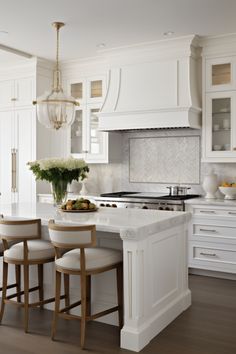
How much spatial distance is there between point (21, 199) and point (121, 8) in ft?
10.8

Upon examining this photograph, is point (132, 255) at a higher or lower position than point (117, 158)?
lower

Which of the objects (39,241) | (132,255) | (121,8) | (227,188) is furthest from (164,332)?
(121,8)

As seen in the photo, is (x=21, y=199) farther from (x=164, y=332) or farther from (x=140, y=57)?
(x=164, y=332)

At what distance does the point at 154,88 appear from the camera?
216 inches

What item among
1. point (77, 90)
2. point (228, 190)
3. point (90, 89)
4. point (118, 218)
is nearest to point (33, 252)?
point (118, 218)

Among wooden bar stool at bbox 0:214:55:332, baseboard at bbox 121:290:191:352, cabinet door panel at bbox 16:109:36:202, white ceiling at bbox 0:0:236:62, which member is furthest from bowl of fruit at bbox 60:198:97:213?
cabinet door panel at bbox 16:109:36:202

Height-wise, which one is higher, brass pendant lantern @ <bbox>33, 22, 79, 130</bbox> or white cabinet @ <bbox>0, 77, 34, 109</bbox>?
white cabinet @ <bbox>0, 77, 34, 109</bbox>

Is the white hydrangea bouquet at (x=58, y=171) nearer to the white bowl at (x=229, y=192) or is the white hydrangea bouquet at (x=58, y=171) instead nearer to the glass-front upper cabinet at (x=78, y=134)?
the white bowl at (x=229, y=192)

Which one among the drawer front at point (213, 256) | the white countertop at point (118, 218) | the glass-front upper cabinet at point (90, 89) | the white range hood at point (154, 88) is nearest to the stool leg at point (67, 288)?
the white countertop at point (118, 218)

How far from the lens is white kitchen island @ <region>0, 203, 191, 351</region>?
10.1 ft

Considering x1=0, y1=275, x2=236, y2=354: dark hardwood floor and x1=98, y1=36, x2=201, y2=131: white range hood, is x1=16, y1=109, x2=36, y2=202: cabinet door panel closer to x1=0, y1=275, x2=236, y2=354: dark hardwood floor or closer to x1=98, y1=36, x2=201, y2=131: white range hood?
x1=98, y1=36, x2=201, y2=131: white range hood

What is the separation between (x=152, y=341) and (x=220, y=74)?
11.0 ft

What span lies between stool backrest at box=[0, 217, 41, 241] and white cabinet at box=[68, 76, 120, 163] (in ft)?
9.25

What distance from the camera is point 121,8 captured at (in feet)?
14.1
